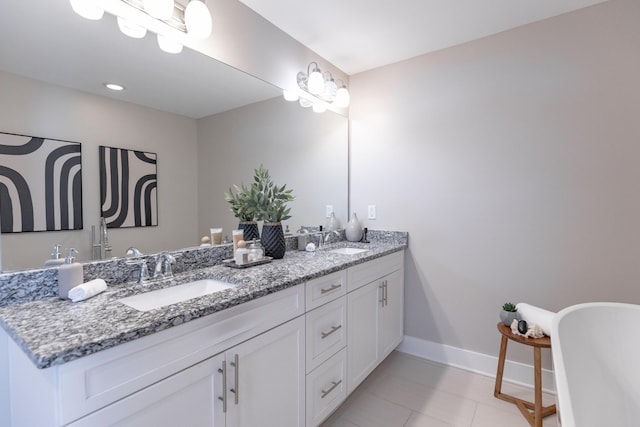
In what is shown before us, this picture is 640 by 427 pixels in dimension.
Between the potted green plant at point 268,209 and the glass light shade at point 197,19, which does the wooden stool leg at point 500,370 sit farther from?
the glass light shade at point 197,19

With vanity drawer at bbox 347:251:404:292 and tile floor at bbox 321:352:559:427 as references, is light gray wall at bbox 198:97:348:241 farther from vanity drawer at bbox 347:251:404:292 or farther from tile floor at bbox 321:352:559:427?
tile floor at bbox 321:352:559:427

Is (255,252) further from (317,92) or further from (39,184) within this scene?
(317,92)

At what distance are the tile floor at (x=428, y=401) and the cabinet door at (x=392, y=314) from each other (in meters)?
0.20

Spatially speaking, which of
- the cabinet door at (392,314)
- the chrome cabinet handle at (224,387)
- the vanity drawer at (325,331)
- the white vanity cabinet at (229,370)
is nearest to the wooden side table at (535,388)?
the cabinet door at (392,314)

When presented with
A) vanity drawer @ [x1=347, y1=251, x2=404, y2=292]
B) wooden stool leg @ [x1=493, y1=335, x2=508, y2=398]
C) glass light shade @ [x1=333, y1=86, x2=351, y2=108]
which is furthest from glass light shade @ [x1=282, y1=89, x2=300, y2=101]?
wooden stool leg @ [x1=493, y1=335, x2=508, y2=398]

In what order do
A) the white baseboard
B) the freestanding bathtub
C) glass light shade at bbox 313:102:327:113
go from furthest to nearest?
glass light shade at bbox 313:102:327:113
the white baseboard
the freestanding bathtub

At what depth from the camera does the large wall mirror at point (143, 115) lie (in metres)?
1.02

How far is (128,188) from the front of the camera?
129cm

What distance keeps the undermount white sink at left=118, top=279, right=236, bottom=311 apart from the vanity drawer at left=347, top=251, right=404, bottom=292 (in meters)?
0.71

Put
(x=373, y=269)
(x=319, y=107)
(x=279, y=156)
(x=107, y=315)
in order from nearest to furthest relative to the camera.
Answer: (x=107, y=315) → (x=373, y=269) → (x=279, y=156) → (x=319, y=107)

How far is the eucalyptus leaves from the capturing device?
1.75 m

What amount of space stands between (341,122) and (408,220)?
0.99 m

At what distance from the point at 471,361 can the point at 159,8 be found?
8.94 ft

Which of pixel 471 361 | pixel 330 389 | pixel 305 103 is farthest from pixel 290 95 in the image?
pixel 471 361
